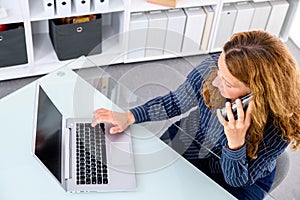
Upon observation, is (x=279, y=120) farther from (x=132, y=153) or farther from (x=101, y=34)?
(x=101, y=34)

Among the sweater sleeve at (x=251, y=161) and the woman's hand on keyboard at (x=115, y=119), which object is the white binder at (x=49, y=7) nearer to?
the woman's hand on keyboard at (x=115, y=119)

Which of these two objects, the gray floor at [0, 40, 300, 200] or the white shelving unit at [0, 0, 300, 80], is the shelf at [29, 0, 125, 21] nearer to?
the white shelving unit at [0, 0, 300, 80]

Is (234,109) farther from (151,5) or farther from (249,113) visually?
(151,5)

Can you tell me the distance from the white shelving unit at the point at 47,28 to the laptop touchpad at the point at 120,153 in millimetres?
711

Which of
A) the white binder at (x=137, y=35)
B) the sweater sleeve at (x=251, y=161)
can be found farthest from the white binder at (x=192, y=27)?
the sweater sleeve at (x=251, y=161)

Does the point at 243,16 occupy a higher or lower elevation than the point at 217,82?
lower

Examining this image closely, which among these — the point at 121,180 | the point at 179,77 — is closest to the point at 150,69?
the point at 179,77

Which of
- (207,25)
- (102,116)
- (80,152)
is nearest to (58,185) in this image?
(80,152)

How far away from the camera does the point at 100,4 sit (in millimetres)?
2465

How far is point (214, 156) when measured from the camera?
67.0 inches

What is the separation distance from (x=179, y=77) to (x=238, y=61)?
547 millimetres

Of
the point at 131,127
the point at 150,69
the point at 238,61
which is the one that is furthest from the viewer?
the point at 150,69

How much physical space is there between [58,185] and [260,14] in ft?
5.87

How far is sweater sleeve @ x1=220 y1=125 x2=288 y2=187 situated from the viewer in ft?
5.02
